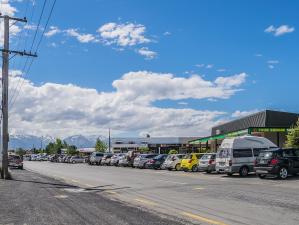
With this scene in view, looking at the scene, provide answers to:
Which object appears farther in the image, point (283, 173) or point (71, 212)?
point (283, 173)

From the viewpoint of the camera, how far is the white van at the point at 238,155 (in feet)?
95.8

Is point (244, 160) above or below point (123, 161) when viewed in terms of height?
above

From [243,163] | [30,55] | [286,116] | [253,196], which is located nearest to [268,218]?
[253,196]

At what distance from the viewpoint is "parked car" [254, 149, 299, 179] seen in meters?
25.0

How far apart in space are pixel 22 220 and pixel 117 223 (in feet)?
7.41

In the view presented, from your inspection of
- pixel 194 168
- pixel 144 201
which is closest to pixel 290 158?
pixel 144 201

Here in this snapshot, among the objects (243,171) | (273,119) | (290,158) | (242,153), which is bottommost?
(243,171)

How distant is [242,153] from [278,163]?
15.5 ft

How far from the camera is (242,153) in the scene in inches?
1168

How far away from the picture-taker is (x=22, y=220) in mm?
10859

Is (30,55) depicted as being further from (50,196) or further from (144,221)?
(144,221)

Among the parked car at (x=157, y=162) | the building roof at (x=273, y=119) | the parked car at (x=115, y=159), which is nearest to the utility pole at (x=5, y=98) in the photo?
the parked car at (x=157, y=162)

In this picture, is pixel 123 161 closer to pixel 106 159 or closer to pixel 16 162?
pixel 106 159

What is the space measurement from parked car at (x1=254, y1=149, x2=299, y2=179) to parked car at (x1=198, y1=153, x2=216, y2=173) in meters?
7.86
